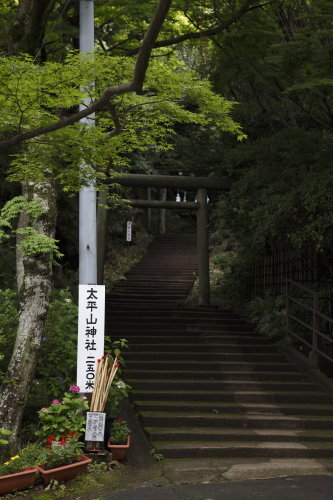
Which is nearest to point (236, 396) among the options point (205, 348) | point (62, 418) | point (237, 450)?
point (237, 450)

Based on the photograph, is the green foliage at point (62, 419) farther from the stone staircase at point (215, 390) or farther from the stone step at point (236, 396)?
the stone step at point (236, 396)

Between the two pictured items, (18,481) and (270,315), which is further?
(270,315)

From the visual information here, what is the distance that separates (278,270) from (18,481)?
9.52m

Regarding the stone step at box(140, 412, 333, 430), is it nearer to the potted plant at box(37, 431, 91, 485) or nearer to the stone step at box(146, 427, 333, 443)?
the stone step at box(146, 427, 333, 443)

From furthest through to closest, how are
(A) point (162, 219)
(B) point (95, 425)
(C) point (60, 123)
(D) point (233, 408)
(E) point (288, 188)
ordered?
1. (A) point (162, 219)
2. (E) point (288, 188)
3. (D) point (233, 408)
4. (B) point (95, 425)
5. (C) point (60, 123)

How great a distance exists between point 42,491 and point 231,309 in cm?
958

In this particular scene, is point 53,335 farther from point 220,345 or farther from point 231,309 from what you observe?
point 231,309

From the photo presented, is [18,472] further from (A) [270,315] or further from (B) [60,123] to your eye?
(A) [270,315]

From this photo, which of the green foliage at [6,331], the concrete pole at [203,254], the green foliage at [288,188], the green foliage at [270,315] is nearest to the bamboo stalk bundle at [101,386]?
the green foliage at [6,331]

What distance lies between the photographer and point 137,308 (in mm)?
13914

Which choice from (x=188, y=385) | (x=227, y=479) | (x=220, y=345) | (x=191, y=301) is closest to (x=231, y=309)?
(x=191, y=301)

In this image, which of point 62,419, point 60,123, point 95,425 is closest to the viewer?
point 60,123

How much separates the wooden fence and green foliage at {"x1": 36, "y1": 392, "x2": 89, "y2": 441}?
6076 millimetres

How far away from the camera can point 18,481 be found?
5621 mm
